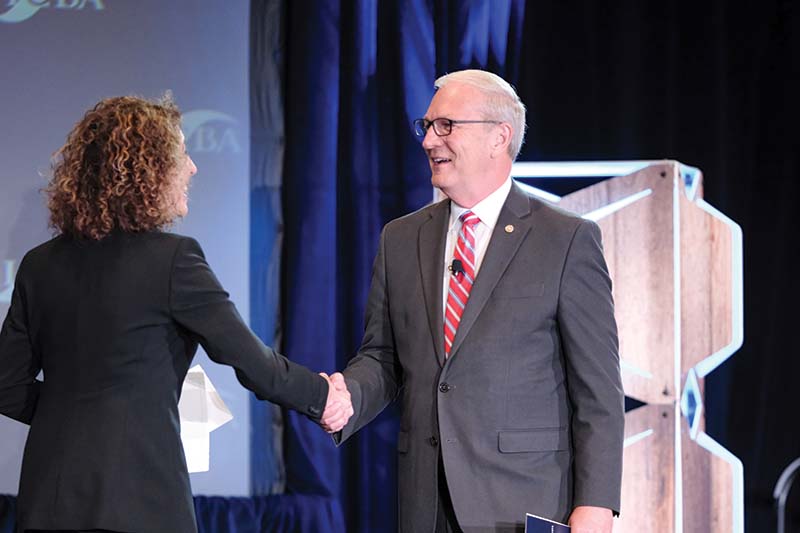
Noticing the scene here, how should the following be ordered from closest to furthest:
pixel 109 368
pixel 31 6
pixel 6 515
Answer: pixel 109 368 < pixel 6 515 < pixel 31 6

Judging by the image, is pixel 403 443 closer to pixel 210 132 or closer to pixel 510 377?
pixel 510 377

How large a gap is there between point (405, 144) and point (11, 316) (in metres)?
2.09

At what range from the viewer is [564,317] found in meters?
2.24

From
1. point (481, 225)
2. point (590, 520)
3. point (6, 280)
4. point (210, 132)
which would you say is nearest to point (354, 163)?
point (210, 132)

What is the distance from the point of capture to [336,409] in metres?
2.46

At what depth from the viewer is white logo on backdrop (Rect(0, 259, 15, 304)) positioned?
4016mm

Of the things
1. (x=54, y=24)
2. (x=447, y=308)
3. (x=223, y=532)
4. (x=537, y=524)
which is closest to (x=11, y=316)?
(x=447, y=308)

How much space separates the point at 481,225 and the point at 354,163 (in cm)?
161

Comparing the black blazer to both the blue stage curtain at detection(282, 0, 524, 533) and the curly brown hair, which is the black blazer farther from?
the blue stage curtain at detection(282, 0, 524, 533)

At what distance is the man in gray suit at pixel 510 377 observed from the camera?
2213 millimetres

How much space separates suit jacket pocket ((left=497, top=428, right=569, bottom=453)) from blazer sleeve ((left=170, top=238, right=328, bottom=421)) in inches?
19.0

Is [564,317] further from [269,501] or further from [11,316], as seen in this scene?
[269,501]

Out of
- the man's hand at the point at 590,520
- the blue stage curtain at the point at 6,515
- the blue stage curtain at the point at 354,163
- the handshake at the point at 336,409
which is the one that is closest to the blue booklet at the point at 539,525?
the man's hand at the point at 590,520

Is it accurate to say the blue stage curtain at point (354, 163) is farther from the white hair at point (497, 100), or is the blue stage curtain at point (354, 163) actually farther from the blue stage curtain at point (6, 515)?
the white hair at point (497, 100)
